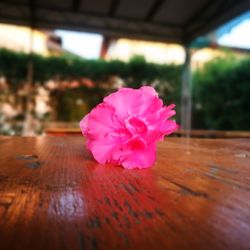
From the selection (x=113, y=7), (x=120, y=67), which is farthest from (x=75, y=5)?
(x=120, y=67)

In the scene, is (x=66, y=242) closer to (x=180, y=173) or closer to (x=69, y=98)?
(x=180, y=173)

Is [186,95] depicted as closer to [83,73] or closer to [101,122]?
[83,73]

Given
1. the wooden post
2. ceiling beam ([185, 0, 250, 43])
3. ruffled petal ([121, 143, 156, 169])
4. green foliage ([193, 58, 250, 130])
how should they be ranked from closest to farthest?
ruffled petal ([121, 143, 156, 169]) < ceiling beam ([185, 0, 250, 43]) < the wooden post < green foliage ([193, 58, 250, 130])

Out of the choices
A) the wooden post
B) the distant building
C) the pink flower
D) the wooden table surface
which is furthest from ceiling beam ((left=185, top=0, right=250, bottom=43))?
the wooden table surface

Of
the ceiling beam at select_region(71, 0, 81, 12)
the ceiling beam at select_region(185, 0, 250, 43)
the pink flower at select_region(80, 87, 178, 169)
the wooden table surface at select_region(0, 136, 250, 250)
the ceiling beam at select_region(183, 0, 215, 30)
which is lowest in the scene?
the wooden table surface at select_region(0, 136, 250, 250)

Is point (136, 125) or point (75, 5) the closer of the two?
point (136, 125)

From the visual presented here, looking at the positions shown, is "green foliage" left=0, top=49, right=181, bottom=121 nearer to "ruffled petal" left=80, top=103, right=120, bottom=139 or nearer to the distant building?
the distant building
